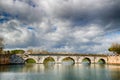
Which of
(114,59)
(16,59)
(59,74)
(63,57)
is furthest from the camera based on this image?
(114,59)

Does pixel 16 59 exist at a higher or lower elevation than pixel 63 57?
lower

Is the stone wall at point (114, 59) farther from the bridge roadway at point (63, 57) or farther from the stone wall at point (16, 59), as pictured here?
the stone wall at point (16, 59)

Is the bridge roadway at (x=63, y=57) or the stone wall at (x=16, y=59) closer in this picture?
the stone wall at (x=16, y=59)

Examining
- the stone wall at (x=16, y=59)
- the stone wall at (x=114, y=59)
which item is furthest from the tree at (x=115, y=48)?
the stone wall at (x=16, y=59)

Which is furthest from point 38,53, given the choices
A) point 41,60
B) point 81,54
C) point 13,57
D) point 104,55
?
point 104,55

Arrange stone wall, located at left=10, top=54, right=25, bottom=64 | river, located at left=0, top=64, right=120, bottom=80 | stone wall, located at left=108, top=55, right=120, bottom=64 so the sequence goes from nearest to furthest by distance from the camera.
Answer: river, located at left=0, top=64, right=120, bottom=80
stone wall, located at left=10, top=54, right=25, bottom=64
stone wall, located at left=108, top=55, right=120, bottom=64

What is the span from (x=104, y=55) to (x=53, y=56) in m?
21.9

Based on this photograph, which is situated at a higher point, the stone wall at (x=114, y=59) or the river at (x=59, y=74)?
the stone wall at (x=114, y=59)

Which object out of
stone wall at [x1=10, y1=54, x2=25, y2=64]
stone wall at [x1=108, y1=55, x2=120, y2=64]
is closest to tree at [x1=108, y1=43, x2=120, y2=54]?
stone wall at [x1=108, y1=55, x2=120, y2=64]

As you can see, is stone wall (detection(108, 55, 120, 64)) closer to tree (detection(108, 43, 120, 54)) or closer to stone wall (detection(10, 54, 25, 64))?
tree (detection(108, 43, 120, 54))

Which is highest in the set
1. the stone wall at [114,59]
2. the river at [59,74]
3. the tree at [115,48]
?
the tree at [115,48]

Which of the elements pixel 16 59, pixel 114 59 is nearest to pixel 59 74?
pixel 16 59

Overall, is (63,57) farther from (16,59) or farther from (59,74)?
(59,74)

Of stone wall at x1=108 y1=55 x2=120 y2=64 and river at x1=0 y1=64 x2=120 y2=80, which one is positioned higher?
stone wall at x1=108 y1=55 x2=120 y2=64
